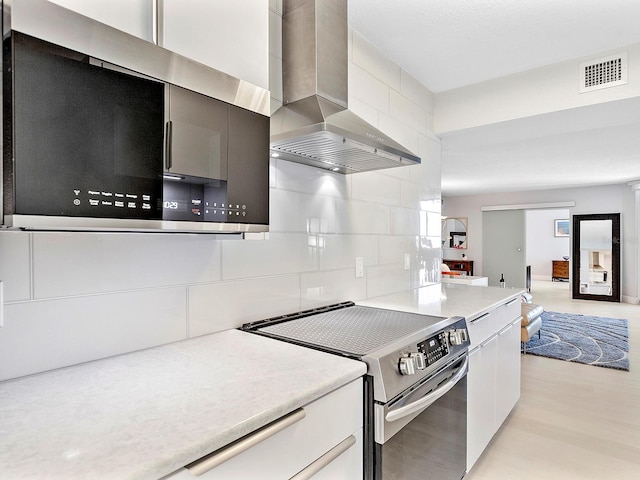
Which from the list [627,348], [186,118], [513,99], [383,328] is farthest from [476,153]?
[186,118]

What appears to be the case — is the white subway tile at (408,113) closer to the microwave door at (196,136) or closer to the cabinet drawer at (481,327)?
the cabinet drawer at (481,327)

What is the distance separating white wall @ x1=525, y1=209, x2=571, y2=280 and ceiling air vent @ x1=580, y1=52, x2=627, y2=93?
34.7 feet

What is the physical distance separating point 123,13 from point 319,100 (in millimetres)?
843

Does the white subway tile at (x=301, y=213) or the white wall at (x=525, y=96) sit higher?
the white wall at (x=525, y=96)

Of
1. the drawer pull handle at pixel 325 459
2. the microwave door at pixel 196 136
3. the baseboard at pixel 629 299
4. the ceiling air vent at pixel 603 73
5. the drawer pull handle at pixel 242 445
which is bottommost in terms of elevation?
the baseboard at pixel 629 299

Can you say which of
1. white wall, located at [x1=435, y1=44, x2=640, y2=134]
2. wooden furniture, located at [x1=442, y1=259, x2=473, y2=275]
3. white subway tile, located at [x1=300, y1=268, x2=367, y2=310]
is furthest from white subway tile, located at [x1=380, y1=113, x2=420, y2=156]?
wooden furniture, located at [x1=442, y1=259, x2=473, y2=275]

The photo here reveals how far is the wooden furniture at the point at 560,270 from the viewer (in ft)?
37.1

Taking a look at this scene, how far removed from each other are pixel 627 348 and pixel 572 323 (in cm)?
133

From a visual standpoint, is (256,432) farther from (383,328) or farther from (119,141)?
(383,328)

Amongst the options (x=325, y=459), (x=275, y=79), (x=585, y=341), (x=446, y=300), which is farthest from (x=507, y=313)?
(x=585, y=341)

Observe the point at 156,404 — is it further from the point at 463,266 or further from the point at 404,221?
the point at 463,266

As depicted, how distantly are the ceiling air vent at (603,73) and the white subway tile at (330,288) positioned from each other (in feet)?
6.08

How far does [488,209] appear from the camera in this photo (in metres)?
9.70

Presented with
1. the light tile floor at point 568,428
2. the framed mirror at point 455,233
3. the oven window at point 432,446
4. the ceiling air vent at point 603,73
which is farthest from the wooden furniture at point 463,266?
the oven window at point 432,446
